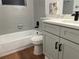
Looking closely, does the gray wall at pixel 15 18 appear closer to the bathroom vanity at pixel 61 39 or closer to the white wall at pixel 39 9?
the white wall at pixel 39 9

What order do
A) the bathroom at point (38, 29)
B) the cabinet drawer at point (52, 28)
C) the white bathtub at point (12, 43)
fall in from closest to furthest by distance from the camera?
1. the bathroom at point (38, 29)
2. the cabinet drawer at point (52, 28)
3. the white bathtub at point (12, 43)

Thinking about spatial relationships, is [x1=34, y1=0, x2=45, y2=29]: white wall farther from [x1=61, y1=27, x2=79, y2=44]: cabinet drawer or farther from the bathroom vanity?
[x1=61, y1=27, x2=79, y2=44]: cabinet drawer

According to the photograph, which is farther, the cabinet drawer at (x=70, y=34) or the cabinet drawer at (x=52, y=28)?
the cabinet drawer at (x=52, y=28)

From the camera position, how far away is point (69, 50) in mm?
1235

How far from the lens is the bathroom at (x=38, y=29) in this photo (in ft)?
4.26

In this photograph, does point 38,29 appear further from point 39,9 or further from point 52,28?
point 52,28

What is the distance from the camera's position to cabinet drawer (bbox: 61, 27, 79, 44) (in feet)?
3.68

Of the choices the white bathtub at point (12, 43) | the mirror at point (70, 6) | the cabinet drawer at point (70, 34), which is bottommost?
the white bathtub at point (12, 43)

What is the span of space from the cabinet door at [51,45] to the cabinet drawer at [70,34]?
0.60 ft

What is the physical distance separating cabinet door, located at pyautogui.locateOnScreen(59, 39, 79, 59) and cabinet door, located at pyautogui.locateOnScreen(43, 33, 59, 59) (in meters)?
0.13

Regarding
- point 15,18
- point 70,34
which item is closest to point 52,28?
point 70,34

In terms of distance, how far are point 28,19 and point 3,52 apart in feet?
4.41

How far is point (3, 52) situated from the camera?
2143 mm

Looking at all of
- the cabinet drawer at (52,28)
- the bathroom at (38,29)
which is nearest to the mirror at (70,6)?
the bathroom at (38,29)
